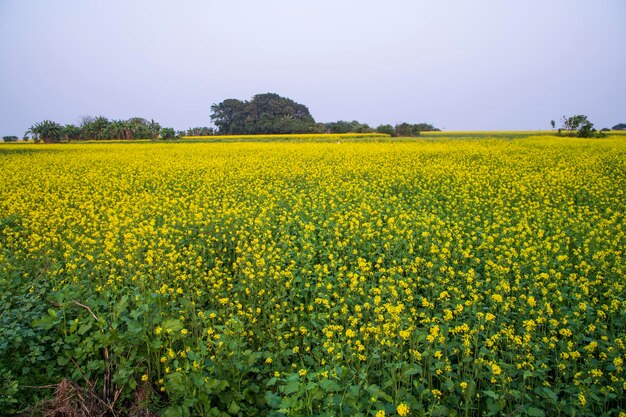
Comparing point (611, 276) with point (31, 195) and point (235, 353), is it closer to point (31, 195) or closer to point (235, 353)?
point (235, 353)

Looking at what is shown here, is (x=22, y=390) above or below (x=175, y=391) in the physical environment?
below

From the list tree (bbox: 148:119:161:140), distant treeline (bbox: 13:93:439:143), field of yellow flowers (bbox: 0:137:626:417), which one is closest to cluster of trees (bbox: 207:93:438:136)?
distant treeline (bbox: 13:93:439:143)

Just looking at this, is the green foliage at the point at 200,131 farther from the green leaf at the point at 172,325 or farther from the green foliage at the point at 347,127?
the green leaf at the point at 172,325

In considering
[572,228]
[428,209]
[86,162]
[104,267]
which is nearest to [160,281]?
[104,267]

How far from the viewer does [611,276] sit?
5293mm

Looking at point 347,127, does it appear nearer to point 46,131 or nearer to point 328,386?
point 46,131

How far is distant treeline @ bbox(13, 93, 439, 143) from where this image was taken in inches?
2094

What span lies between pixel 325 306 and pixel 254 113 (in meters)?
75.0

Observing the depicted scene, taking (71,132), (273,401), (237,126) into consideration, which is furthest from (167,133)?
(273,401)

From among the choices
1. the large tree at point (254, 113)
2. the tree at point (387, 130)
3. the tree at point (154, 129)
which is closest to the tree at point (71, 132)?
the tree at point (154, 129)

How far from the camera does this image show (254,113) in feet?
251

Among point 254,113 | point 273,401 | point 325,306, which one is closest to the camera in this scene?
point 273,401

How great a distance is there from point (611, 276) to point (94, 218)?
913 centimetres

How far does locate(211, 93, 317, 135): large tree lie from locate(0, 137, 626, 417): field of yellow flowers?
6101 cm
